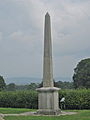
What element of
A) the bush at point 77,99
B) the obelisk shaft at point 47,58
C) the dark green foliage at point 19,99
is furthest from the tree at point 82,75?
the obelisk shaft at point 47,58

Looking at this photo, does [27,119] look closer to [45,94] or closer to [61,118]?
[61,118]

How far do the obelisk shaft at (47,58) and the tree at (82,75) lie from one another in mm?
36656

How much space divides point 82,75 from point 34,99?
2975 centimetres

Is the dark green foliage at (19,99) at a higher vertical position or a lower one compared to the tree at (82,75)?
lower

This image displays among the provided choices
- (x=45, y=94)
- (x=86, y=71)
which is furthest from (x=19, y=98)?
(x=86, y=71)

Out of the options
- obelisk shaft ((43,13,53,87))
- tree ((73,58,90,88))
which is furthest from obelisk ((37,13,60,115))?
tree ((73,58,90,88))

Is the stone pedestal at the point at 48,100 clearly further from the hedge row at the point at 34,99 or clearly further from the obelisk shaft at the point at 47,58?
the hedge row at the point at 34,99

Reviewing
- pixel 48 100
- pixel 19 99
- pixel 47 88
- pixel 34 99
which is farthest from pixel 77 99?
pixel 47 88

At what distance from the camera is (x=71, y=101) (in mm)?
30094

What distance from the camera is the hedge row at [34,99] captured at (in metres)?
29.7

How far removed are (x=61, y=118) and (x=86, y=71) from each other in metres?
43.0

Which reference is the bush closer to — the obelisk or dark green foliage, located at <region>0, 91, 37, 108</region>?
dark green foliage, located at <region>0, 91, 37, 108</region>

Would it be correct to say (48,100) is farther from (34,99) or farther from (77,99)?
(34,99)

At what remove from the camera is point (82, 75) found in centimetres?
→ 6034
